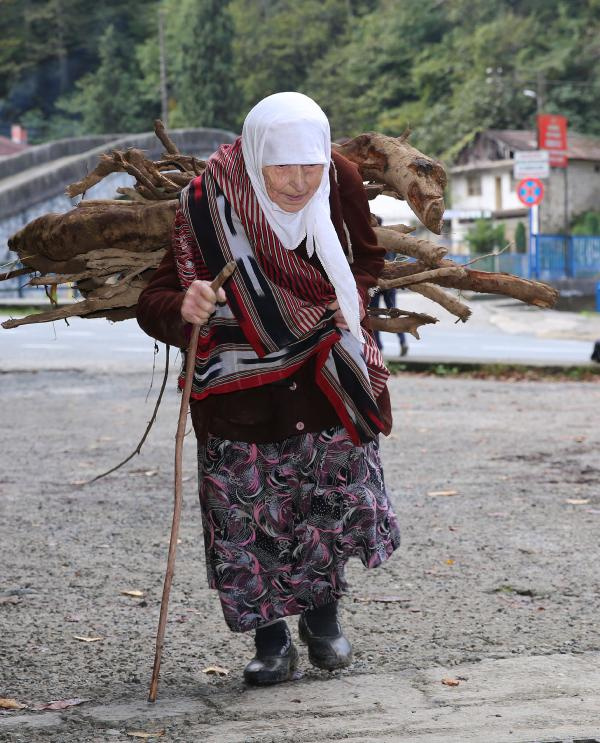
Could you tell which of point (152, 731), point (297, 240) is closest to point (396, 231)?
point (297, 240)

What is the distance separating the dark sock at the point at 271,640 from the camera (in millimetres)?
3879

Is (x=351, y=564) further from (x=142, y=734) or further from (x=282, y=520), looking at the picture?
(x=142, y=734)

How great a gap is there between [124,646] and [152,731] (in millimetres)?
988

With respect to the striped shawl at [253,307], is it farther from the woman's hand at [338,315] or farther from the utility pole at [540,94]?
the utility pole at [540,94]

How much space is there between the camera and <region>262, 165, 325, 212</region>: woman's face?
3.56 m

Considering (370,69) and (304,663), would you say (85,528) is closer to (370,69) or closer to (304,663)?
(304,663)

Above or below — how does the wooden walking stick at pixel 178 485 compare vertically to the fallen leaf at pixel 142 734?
above

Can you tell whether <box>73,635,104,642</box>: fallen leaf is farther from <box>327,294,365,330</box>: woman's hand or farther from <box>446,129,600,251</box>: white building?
<box>446,129,600,251</box>: white building

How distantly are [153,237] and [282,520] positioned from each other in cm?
102

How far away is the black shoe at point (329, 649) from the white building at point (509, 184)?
54.3 metres

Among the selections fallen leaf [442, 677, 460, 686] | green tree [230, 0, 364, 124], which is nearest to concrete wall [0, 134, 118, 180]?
fallen leaf [442, 677, 460, 686]

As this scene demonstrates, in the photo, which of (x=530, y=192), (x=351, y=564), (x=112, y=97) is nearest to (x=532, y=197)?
(x=530, y=192)

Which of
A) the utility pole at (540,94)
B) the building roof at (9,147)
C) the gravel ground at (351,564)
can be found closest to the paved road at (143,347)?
the gravel ground at (351,564)

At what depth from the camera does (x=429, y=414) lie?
1090cm
